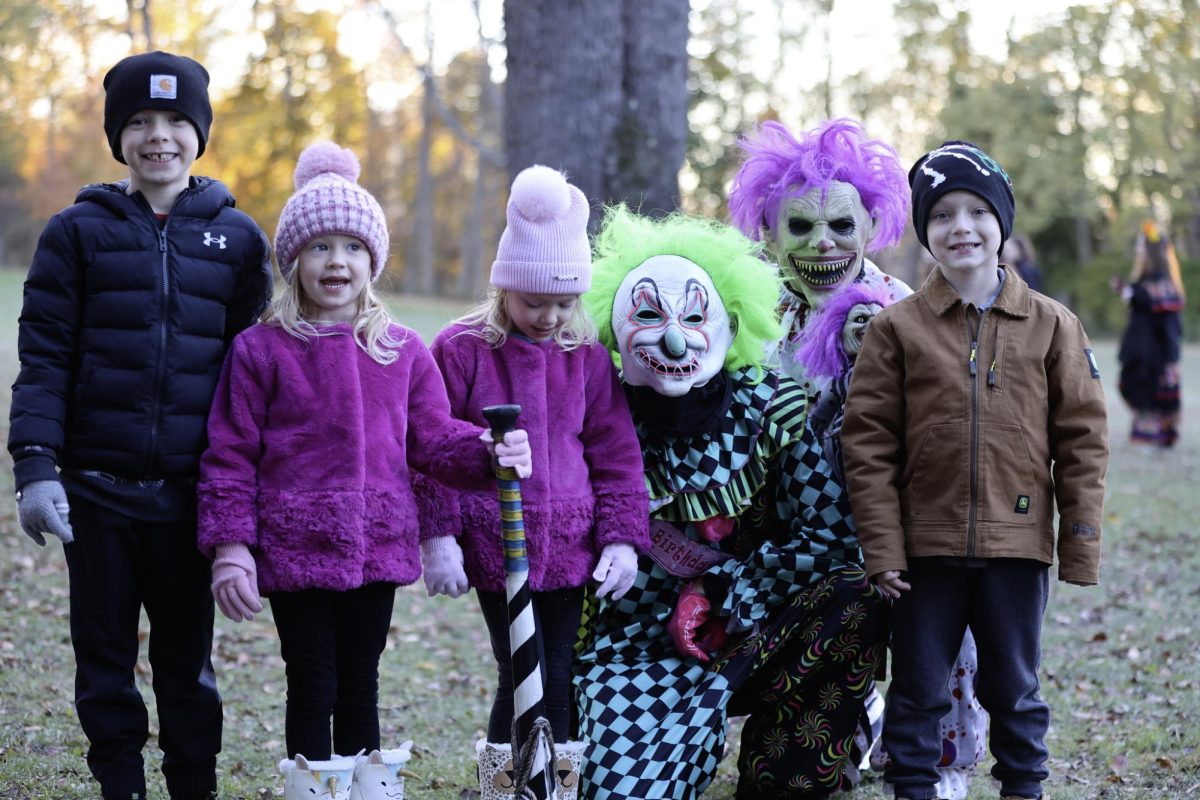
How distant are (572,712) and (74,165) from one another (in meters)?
42.4

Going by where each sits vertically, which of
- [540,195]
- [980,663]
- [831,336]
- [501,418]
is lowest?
[980,663]

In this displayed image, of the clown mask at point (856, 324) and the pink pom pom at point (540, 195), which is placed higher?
the pink pom pom at point (540, 195)

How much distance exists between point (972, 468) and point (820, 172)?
3.81ft

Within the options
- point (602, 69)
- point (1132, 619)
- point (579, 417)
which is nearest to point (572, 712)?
point (579, 417)

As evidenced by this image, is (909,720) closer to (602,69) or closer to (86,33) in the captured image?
(602,69)

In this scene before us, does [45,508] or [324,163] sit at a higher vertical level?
[324,163]

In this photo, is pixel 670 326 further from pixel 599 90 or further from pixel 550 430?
pixel 599 90

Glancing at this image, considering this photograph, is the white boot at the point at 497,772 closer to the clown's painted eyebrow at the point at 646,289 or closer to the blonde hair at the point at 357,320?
the blonde hair at the point at 357,320

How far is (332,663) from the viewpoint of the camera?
3289mm

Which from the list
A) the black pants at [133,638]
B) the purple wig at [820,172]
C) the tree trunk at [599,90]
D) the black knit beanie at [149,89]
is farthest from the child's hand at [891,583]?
the tree trunk at [599,90]

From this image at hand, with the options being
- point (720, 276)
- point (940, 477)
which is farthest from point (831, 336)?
point (940, 477)

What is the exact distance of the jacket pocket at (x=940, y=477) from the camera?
11.5 ft

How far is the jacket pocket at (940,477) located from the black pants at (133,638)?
1963mm

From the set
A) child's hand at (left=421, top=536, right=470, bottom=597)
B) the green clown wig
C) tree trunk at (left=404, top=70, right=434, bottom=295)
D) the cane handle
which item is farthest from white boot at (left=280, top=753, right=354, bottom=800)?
tree trunk at (left=404, top=70, right=434, bottom=295)
